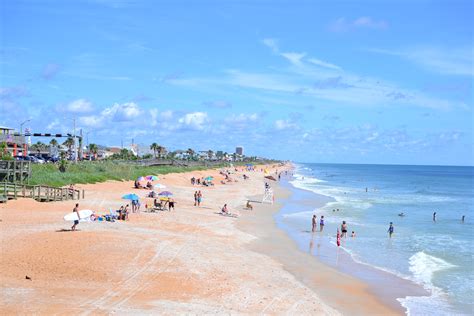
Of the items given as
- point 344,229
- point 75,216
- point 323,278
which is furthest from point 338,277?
point 75,216

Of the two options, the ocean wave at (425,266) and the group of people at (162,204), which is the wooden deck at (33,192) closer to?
the group of people at (162,204)

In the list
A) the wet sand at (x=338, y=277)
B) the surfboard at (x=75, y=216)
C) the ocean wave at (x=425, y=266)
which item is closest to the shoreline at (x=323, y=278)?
the wet sand at (x=338, y=277)

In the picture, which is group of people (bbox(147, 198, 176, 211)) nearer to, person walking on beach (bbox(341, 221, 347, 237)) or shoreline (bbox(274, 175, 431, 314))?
shoreline (bbox(274, 175, 431, 314))

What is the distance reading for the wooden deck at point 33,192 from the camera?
27.2 metres

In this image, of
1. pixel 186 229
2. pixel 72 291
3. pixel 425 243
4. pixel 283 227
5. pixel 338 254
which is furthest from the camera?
pixel 283 227

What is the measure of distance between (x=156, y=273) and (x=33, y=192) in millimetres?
16481

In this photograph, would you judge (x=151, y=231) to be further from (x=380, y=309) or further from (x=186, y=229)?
(x=380, y=309)

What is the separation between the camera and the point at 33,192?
93.5ft

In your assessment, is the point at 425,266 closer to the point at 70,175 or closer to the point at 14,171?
the point at 14,171

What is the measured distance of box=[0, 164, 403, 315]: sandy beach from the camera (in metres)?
12.5

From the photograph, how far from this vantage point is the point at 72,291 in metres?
12.9

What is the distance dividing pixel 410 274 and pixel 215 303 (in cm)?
974

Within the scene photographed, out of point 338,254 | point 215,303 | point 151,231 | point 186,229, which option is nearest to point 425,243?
point 338,254

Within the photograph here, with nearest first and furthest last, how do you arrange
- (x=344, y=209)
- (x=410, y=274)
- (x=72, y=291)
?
(x=72, y=291)
(x=410, y=274)
(x=344, y=209)
